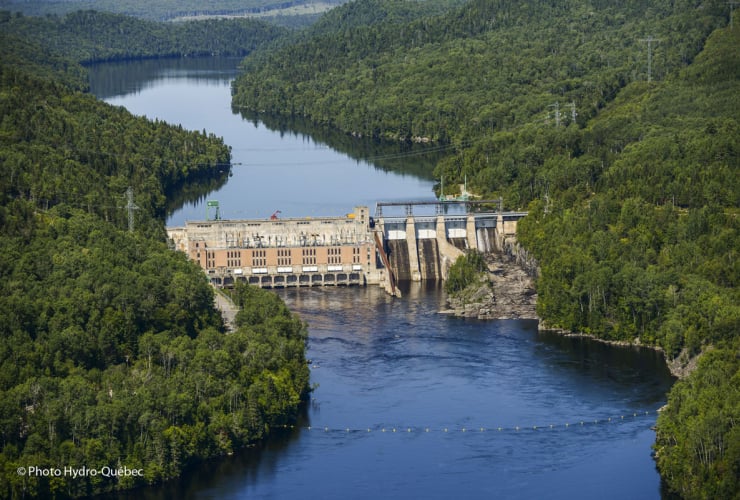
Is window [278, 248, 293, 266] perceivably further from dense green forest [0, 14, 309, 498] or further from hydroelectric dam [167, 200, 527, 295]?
dense green forest [0, 14, 309, 498]

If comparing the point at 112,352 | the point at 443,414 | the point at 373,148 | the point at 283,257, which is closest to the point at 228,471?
the point at 112,352

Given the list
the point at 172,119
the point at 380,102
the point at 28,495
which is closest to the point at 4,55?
the point at 172,119

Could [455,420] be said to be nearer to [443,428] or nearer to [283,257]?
[443,428]

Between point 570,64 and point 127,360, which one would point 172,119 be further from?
point 127,360

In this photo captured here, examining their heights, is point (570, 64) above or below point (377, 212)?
above

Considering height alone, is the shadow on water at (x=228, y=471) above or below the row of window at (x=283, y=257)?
below

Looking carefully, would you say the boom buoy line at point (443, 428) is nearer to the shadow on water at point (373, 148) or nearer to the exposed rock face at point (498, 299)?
the exposed rock face at point (498, 299)

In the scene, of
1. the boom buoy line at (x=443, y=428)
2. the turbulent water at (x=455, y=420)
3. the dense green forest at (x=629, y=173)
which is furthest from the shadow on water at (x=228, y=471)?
the dense green forest at (x=629, y=173)
